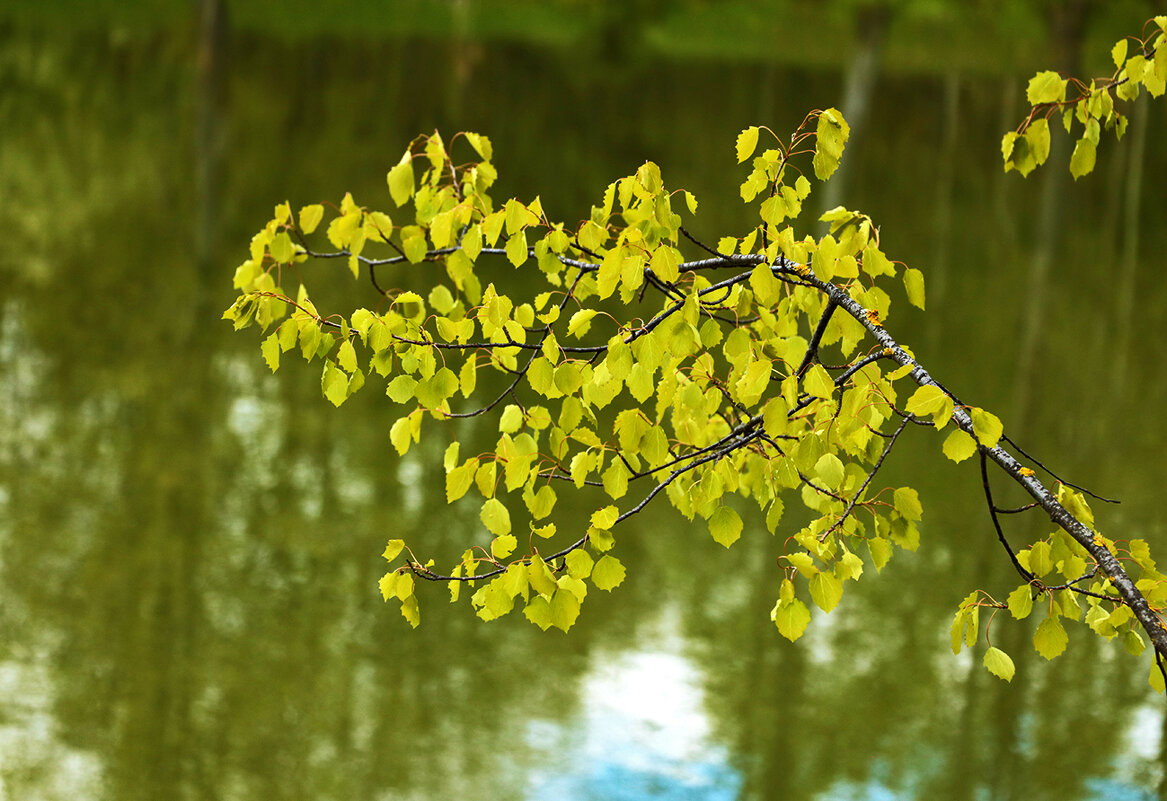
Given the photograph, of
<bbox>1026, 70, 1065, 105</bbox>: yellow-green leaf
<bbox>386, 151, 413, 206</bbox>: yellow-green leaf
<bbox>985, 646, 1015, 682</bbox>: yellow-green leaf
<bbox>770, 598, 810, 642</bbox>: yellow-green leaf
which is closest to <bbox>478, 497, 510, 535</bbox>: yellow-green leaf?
<bbox>770, 598, 810, 642</bbox>: yellow-green leaf

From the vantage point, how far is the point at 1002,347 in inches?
602

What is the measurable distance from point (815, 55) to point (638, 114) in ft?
35.8

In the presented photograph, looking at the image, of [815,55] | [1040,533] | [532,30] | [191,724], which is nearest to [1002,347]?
[1040,533]

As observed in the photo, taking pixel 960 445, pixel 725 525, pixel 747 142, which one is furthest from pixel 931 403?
pixel 747 142

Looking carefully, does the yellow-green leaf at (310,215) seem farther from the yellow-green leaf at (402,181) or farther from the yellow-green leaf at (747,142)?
the yellow-green leaf at (747,142)

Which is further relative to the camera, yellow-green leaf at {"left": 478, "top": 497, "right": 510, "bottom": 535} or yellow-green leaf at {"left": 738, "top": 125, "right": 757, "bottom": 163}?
yellow-green leaf at {"left": 738, "top": 125, "right": 757, "bottom": 163}

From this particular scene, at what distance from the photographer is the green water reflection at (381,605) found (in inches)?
272

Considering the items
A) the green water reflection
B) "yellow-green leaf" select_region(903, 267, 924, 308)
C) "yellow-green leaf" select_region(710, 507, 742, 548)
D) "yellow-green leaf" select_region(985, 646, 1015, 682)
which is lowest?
"yellow-green leaf" select_region(985, 646, 1015, 682)

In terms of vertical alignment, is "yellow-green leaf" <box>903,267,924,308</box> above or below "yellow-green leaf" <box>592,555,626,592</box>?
above

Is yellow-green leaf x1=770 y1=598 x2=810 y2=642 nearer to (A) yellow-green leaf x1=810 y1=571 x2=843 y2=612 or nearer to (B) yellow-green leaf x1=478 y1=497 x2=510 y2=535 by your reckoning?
(A) yellow-green leaf x1=810 y1=571 x2=843 y2=612

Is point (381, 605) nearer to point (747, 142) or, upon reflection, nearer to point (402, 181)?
point (402, 181)

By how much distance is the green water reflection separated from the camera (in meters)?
6.90

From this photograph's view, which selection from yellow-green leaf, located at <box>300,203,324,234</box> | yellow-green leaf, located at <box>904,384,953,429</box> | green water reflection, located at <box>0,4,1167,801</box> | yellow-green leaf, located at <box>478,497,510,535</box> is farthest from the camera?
green water reflection, located at <box>0,4,1167,801</box>

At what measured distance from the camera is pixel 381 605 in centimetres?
831
